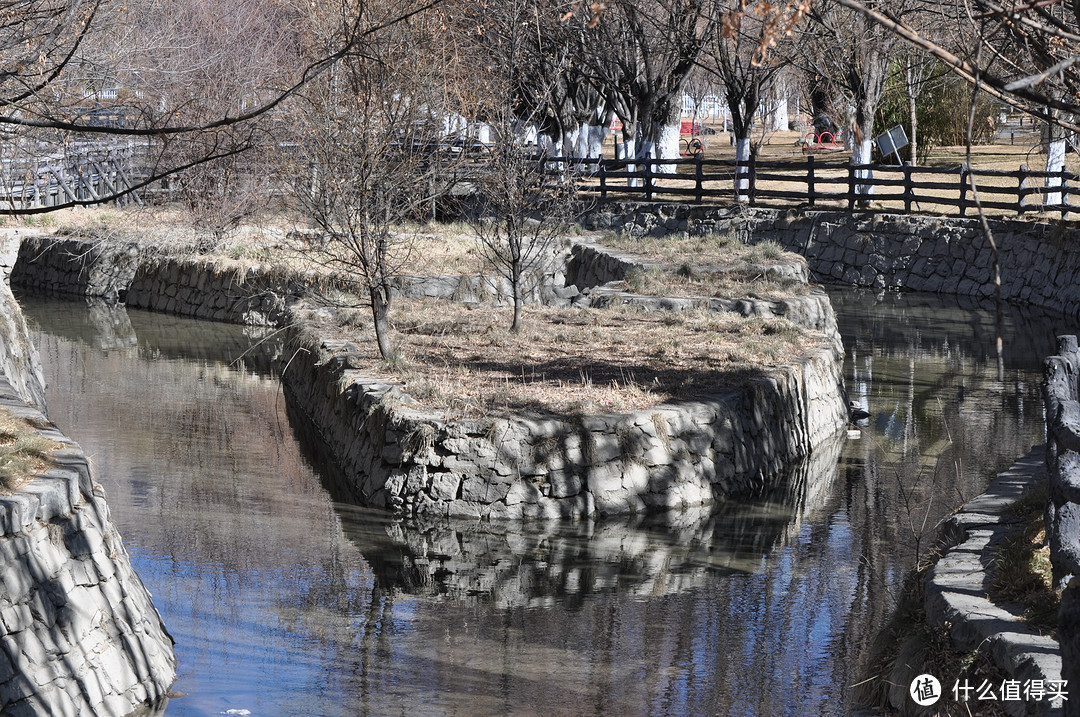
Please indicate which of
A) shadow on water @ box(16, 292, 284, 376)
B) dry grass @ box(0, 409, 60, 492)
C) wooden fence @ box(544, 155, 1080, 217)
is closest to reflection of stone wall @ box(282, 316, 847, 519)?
dry grass @ box(0, 409, 60, 492)

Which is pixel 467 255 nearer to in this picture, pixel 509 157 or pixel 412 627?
pixel 509 157

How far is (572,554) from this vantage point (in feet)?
34.3

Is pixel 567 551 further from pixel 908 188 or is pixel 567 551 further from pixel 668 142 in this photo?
pixel 668 142

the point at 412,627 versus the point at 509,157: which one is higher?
the point at 509,157

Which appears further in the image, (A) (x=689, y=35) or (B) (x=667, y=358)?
(A) (x=689, y=35)

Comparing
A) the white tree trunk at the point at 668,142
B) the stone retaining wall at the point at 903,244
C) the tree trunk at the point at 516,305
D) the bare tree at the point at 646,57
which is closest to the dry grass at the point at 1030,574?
the tree trunk at the point at 516,305

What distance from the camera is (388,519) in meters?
11.2

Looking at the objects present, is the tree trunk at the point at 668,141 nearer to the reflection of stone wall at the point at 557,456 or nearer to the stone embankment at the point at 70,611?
the reflection of stone wall at the point at 557,456

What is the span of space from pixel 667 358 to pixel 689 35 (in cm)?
1939

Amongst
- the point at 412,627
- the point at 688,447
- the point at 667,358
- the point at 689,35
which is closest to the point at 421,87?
the point at 667,358

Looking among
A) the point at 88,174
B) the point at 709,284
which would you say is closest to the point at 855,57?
the point at 709,284

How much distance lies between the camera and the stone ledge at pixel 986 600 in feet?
16.2

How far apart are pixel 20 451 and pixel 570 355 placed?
8374 mm

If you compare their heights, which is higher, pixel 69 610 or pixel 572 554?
pixel 69 610
